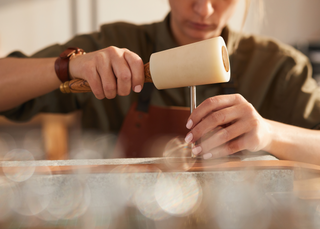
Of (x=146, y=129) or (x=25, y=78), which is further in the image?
(x=146, y=129)

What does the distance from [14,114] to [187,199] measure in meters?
0.65

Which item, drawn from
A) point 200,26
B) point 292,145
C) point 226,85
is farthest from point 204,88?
point 292,145

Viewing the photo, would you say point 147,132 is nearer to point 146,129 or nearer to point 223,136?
point 146,129

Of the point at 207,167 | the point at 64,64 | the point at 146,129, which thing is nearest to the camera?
the point at 207,167

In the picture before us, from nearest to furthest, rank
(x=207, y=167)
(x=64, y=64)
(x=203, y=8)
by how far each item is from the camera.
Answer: (x=207, y=167)
(x=64, y=64)
(x=203, y=8)

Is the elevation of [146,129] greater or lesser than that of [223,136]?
lesser

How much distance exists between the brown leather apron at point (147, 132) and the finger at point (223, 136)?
1.04ft

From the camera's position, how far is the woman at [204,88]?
455 mm

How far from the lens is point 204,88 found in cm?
83

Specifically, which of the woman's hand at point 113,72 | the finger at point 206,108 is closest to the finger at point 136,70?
the woman's hand at point 113,72

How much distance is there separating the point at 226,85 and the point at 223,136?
396 millimetres

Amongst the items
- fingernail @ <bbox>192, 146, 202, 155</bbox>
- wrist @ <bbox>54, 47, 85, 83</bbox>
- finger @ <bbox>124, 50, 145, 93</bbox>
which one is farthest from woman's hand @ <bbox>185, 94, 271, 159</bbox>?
wrist @ <bbox>54, 47, 85, 83</bbox>

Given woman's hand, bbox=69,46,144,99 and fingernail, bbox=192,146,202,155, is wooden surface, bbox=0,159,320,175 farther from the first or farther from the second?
woman's hand, bbox=69,46,144,99

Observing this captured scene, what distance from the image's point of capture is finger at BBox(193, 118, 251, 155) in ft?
1.46
